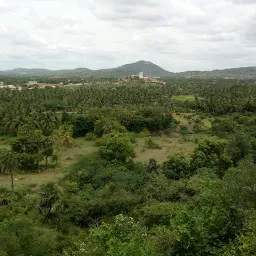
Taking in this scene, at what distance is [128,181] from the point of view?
3369cm

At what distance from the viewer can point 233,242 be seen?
39.5 feet

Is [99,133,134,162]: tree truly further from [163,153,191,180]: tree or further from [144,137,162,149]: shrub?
[144,137,162,149]: shrub

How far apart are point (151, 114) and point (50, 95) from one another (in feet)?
127

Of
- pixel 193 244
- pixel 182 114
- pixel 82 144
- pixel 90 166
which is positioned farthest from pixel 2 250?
pixel 182 114

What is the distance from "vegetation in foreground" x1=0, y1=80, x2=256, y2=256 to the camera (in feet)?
39.9

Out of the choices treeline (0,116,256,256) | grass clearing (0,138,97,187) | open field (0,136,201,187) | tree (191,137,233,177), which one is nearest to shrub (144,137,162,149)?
open field (0,136,201,187)

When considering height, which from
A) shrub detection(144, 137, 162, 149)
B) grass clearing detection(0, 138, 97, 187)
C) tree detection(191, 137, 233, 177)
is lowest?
grass clearing detection(0, 138, 97, 187)

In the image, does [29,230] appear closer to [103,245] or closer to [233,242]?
[103,245]

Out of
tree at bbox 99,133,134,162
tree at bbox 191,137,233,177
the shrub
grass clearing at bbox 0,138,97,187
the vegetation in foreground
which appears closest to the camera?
the vegetation in foreground

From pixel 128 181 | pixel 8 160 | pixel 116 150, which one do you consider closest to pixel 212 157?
pixel 116 150

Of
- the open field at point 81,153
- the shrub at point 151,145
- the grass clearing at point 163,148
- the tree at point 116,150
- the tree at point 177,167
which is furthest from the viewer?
the shrub at point 151,145

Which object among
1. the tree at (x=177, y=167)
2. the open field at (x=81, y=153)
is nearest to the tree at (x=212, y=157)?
the tree at (x=177, y=167)

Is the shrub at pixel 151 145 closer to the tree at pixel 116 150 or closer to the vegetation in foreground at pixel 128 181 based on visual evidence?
the vegetation in foreground at pixel 128 181

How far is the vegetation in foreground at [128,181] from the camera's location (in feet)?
39.9
